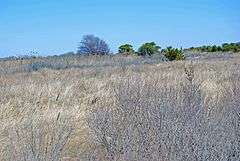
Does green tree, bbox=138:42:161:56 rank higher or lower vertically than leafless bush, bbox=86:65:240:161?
lower

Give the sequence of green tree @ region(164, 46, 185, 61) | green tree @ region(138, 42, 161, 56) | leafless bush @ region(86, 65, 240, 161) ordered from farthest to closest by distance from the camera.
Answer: green tree @ region(138, 42, 161, 56) < green tree @ region(164, 46, 185, 61) < leafless bush @ region(86, 65, 240, 161)

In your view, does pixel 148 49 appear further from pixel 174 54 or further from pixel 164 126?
pixel 164 126

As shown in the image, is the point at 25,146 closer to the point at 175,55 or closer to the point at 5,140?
the point at 5,140

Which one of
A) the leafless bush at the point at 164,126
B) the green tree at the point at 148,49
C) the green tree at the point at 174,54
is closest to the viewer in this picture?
the leafless bush at the point at 164,126

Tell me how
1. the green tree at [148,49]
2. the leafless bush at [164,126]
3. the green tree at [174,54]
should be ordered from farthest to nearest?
the green tree at [148,49]
the green tree at [174,54]
the leafless bush at [164,126]

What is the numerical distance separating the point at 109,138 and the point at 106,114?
46cm

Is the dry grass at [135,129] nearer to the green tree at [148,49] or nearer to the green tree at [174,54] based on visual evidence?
the green tree at [174,54]

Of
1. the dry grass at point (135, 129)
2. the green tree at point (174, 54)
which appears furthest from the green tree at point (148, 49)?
the dry grass at point (135, 129)

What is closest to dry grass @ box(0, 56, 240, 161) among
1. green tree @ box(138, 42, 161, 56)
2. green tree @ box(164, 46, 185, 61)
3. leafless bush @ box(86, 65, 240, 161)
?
leafless bush @ box(86, 65, 240, 161)

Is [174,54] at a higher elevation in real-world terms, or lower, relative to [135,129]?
lower

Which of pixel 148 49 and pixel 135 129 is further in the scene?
pixel 148 49

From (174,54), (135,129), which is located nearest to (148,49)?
(174,54)

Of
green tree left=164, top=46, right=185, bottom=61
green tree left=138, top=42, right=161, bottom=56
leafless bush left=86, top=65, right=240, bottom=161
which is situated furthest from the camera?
green tree left=138, top=42, right=161, bottom=56

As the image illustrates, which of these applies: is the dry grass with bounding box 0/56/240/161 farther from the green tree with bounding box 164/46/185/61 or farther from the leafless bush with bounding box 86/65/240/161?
the green tree with bounding box 164/46/185/61
